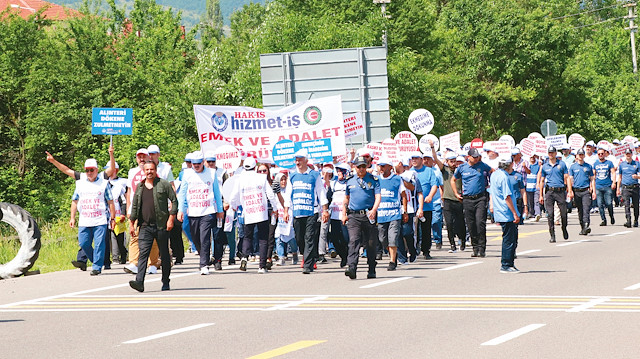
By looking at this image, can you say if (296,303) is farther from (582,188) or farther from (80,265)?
(582,188)

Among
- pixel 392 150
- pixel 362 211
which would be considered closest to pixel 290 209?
pixel 362 211

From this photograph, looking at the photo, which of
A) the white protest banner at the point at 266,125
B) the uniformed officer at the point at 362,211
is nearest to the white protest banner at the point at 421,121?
the white protest banner at the point at 266,125

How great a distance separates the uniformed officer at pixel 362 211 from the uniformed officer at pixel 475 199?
3.65 m

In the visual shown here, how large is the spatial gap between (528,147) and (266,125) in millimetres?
11359

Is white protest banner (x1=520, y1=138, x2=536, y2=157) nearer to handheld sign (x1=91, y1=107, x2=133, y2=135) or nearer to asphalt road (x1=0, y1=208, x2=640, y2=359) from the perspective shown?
asphalt road (x1=0, y1=208, x2=640, y2=359)

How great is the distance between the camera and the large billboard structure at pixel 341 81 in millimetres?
29172

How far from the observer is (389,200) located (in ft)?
A: 56.8

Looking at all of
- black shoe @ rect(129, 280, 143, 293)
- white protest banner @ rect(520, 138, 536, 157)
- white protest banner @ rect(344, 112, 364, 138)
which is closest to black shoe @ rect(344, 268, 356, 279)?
black shoe @ rect(129, 280, 143, 293)
